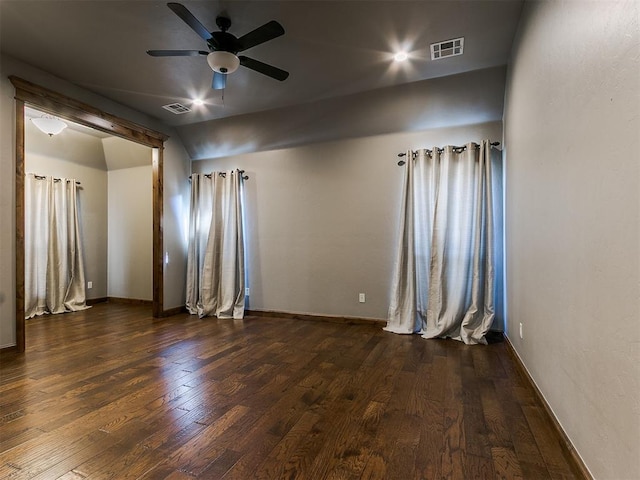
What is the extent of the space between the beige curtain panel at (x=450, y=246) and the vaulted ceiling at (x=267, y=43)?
106cm

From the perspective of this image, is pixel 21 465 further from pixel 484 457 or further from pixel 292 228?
pixel 292 228

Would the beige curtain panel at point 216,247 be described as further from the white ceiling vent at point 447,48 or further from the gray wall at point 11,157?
the white ceiling vent at point 447,48

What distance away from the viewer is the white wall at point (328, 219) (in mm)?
4168

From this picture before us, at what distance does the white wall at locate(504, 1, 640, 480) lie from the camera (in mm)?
1034

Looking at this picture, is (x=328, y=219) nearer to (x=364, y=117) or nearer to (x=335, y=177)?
(x=335, y=177)

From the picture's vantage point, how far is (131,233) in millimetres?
5914

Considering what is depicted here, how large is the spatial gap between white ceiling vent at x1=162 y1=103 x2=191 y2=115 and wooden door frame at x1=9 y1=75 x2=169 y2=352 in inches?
19.3

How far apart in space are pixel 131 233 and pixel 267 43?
4.64m

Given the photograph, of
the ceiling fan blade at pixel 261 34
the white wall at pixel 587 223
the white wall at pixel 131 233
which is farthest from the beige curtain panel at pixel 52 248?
the white wall at pixel 587 223

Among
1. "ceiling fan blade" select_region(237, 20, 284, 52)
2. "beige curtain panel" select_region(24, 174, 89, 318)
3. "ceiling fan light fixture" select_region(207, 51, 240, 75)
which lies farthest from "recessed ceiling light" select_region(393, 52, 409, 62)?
"beige curtain panel" select_region(24, 174, 89, 318)

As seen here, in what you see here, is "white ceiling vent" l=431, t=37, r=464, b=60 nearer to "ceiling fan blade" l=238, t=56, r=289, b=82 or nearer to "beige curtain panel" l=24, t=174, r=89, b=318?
"ceiling fan blade" l=238, t=56, r=289, b=82

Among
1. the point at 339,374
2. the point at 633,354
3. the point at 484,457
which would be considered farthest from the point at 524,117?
the point at 339,374

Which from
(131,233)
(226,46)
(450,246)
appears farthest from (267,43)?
(131,233)

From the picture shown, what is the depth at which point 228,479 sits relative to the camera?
1.42 m
